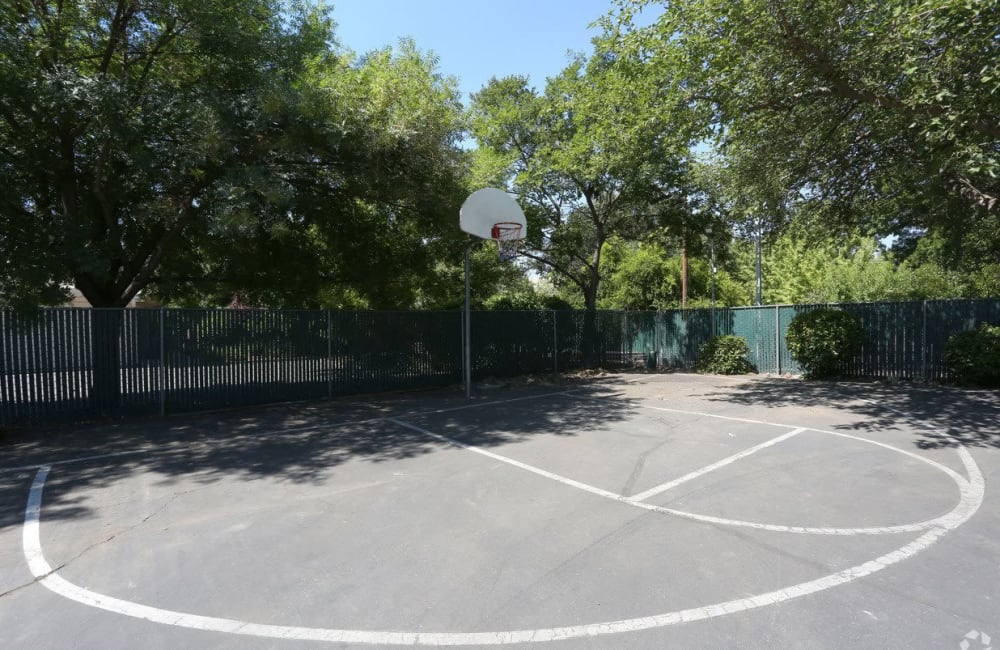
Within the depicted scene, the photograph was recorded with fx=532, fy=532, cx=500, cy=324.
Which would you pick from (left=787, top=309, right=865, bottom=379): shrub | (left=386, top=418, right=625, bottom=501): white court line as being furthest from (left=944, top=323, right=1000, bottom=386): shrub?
(left=386, top=418, right=625, bottom=501): white court line

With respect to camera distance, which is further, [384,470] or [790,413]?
[790,413]

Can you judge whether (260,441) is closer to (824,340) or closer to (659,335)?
(824,340)

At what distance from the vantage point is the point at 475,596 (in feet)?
11.3

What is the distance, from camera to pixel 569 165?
16000mm

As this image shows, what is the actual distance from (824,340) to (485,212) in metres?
9.79

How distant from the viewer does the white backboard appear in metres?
11.6

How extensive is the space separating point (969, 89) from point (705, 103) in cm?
393

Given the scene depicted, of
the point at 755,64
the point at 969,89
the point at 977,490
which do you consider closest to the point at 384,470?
the point at 977,490

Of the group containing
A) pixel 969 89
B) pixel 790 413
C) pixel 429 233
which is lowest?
pixel 790 413

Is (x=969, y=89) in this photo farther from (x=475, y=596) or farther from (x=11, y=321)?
(x=11, y=321)

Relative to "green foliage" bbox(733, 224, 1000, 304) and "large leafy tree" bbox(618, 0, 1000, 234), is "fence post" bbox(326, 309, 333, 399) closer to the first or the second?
"large leafy tree" bbox(618, 0, 1000, 234)

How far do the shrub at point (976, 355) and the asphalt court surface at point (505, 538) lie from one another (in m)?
4.76

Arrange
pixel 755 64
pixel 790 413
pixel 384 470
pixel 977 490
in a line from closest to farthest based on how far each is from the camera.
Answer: pixel 977 490, pixel 384 470, pixel 755 64, pixel 790 413

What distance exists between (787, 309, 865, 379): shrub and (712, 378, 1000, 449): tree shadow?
58 centimetres
